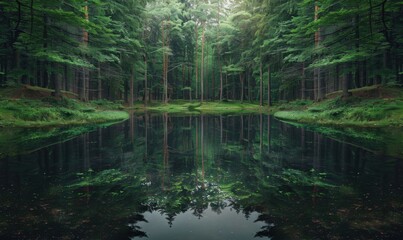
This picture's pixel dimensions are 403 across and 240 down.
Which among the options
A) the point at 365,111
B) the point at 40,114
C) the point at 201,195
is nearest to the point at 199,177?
the point at 201,195

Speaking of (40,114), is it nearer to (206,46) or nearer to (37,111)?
(37,111)

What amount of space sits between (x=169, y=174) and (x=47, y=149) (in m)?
5.30

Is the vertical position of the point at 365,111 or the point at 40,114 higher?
the point at 365,111

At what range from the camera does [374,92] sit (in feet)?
66.9

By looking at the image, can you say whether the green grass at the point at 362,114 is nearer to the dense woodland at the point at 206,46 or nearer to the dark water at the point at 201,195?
the dense woodland at the point at 206,46

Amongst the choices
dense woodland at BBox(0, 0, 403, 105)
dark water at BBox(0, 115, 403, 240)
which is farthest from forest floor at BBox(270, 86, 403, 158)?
dark water at BBox(0, 115, 403, 240)

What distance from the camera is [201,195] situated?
18.0ft

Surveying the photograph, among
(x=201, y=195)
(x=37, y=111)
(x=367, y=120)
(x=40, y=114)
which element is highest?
(x=37, y=111)

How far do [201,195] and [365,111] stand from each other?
1510 centimetres

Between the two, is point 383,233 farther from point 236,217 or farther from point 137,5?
point 137,5

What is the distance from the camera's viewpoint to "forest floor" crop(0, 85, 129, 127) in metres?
15.5

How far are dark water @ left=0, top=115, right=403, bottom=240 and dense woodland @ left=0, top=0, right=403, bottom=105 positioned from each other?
421cm

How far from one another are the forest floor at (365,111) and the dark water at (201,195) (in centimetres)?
805

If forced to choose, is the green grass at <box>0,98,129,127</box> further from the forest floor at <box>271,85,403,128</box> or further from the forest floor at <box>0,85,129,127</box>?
the forest floor at <box>271,85,403,128</box>
